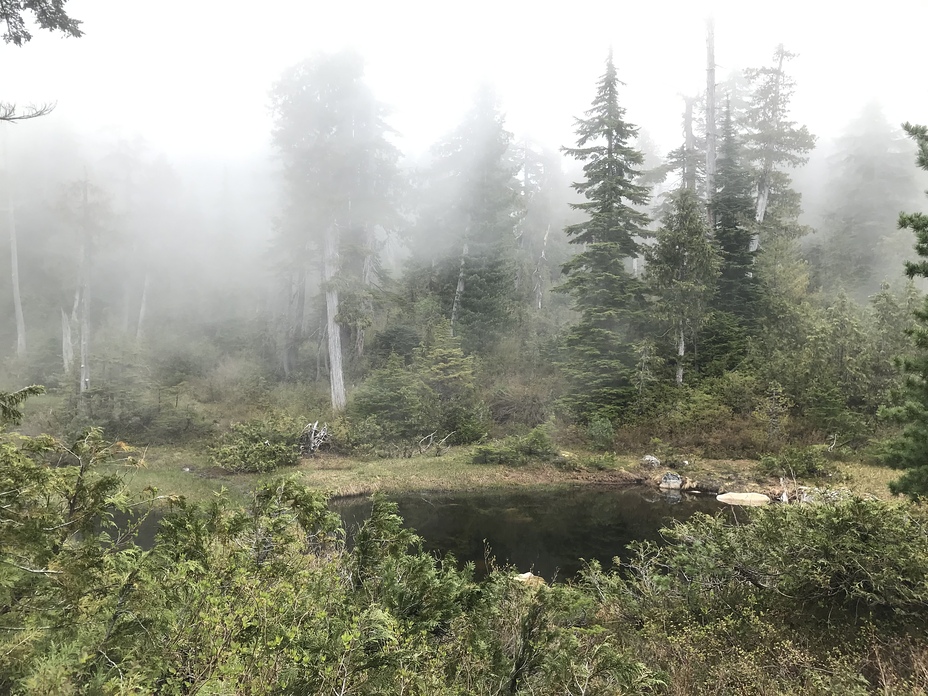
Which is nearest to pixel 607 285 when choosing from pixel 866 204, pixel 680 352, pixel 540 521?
pixel 680 352

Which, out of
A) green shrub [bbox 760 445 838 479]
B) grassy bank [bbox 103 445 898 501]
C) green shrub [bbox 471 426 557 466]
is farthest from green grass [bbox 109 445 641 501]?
green shrub [bbox 760 445 838 479]

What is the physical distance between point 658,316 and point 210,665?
66.4ft

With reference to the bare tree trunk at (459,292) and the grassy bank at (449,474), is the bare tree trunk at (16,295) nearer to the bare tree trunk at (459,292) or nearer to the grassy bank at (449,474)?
the grassy bank at (449,474)

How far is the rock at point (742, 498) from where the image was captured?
1324 centimetres

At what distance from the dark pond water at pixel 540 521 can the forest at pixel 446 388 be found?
1624mm

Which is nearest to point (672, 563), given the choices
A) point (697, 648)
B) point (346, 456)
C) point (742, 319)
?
point (697, 648)

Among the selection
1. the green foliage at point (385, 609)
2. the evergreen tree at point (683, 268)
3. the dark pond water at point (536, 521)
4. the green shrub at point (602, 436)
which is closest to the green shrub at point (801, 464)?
the dark pond water at point (536, 521)

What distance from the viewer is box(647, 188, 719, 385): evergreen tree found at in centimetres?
1961

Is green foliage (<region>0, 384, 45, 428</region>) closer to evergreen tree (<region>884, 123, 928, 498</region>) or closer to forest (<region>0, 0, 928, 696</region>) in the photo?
forest (<region>0, 0, 928, 696</region>)

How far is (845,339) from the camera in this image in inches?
681

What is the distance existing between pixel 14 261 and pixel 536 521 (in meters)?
35.1

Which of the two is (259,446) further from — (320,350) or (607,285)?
(607,285)

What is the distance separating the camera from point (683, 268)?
65.9 feet

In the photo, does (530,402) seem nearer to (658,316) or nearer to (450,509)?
(658,316)
